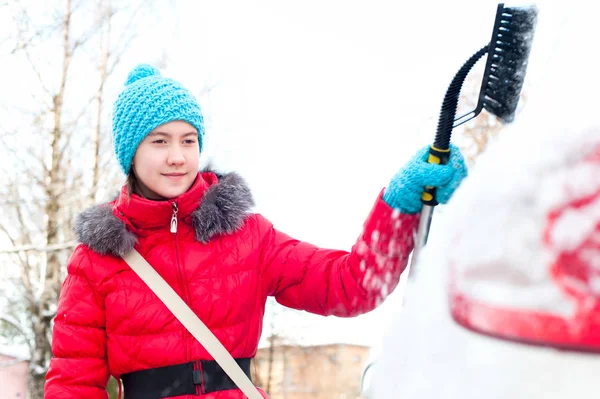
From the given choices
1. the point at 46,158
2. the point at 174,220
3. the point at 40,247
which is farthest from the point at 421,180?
the point at 46,158

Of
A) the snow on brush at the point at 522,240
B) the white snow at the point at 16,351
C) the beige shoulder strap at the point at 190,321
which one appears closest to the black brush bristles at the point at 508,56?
the snow on brush at the point at 522,240

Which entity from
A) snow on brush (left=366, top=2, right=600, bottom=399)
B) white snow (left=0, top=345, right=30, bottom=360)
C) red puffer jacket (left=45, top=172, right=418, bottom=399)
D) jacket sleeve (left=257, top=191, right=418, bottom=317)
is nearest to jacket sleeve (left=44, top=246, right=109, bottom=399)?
red puffer jacket (left=45, top=172, right=418, bottom=399)

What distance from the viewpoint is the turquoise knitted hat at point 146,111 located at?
2215 millimetres

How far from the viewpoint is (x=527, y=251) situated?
2.90 ft

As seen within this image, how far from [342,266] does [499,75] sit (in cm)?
85

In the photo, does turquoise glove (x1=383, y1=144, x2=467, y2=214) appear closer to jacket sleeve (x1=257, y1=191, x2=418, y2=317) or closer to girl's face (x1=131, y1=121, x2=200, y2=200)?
jacket sleeve (x1=257, y1=191, x2=418, y2=317)

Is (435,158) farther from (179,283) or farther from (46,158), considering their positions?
(46,158)

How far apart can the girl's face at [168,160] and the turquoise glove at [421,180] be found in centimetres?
73

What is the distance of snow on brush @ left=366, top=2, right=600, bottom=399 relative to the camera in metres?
0.86

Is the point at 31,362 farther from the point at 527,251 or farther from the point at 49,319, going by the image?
the point at 527,251

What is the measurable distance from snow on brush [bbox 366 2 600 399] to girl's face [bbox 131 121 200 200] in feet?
4.41

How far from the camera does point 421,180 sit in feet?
5.99

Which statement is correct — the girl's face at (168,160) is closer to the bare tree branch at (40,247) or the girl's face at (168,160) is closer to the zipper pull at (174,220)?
the zipper pull at (174,220)

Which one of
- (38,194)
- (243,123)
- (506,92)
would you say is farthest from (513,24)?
(38,194)
